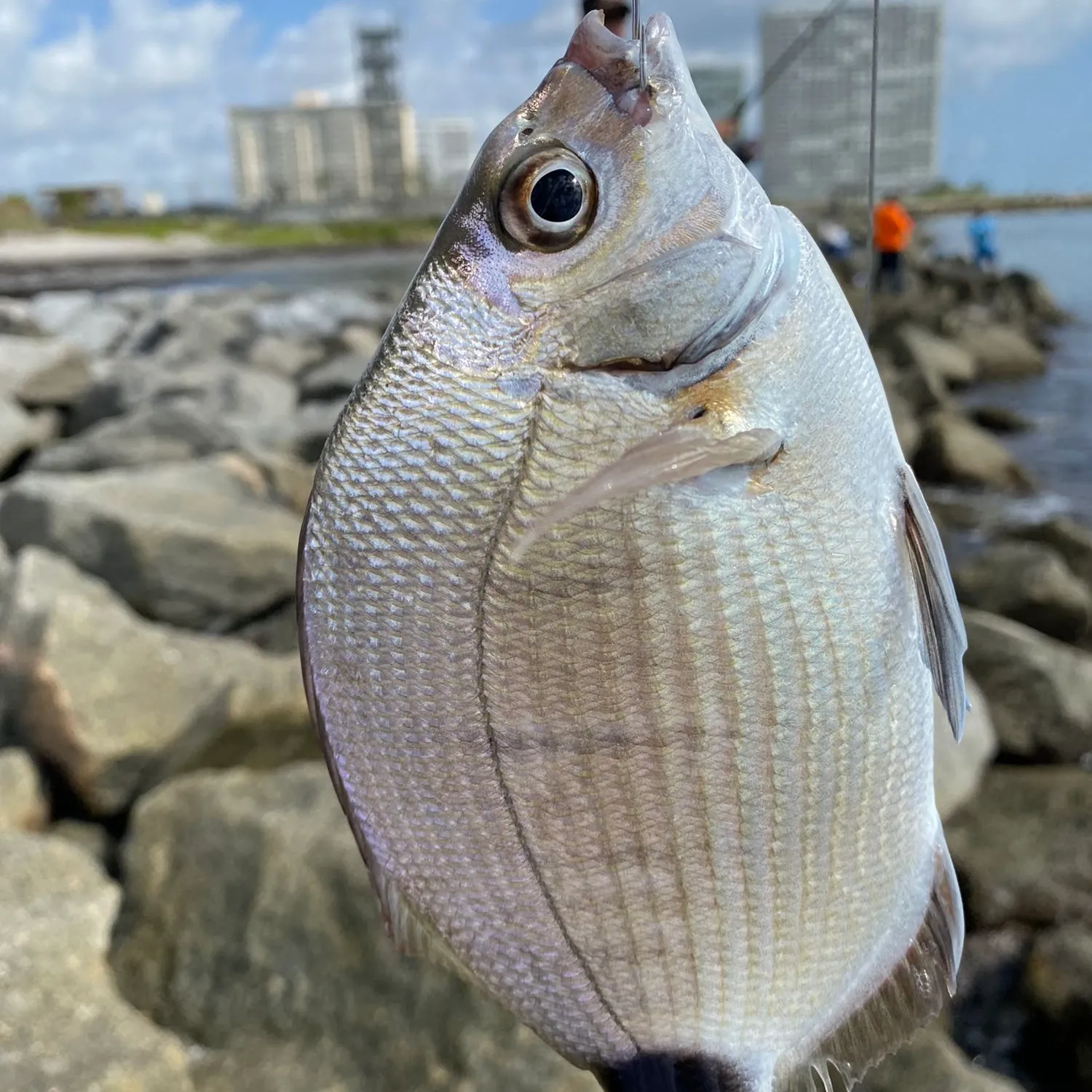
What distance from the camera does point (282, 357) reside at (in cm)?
1234

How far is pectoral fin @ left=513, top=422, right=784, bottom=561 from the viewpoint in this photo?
1.00 meters

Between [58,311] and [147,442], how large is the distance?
1069 cm

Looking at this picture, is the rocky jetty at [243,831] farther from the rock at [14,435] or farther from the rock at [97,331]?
the rock at [97,331]

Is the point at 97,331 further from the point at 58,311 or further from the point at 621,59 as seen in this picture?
the point at 621,59

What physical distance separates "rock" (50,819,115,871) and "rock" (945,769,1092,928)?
2999 mm

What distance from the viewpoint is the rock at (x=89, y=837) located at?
11.1 ft

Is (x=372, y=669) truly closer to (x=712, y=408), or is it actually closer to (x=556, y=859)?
(x=556, y=859)

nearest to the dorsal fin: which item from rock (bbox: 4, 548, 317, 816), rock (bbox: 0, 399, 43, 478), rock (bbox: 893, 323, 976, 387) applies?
rock (bbox: 4, 548, 317, 816)

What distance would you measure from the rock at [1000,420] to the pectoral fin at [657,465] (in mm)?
12013

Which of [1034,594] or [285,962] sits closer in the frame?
[285,962]

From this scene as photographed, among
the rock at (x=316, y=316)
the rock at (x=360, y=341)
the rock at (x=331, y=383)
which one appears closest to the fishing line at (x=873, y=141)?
the rock at (x=331, y=383)

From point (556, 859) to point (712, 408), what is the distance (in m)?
0.55

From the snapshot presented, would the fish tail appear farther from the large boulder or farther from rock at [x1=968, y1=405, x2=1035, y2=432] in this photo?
rock at [x1=968, y1=405, x2=1035, y2=432]

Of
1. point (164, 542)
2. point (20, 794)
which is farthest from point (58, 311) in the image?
point (20, 794)
